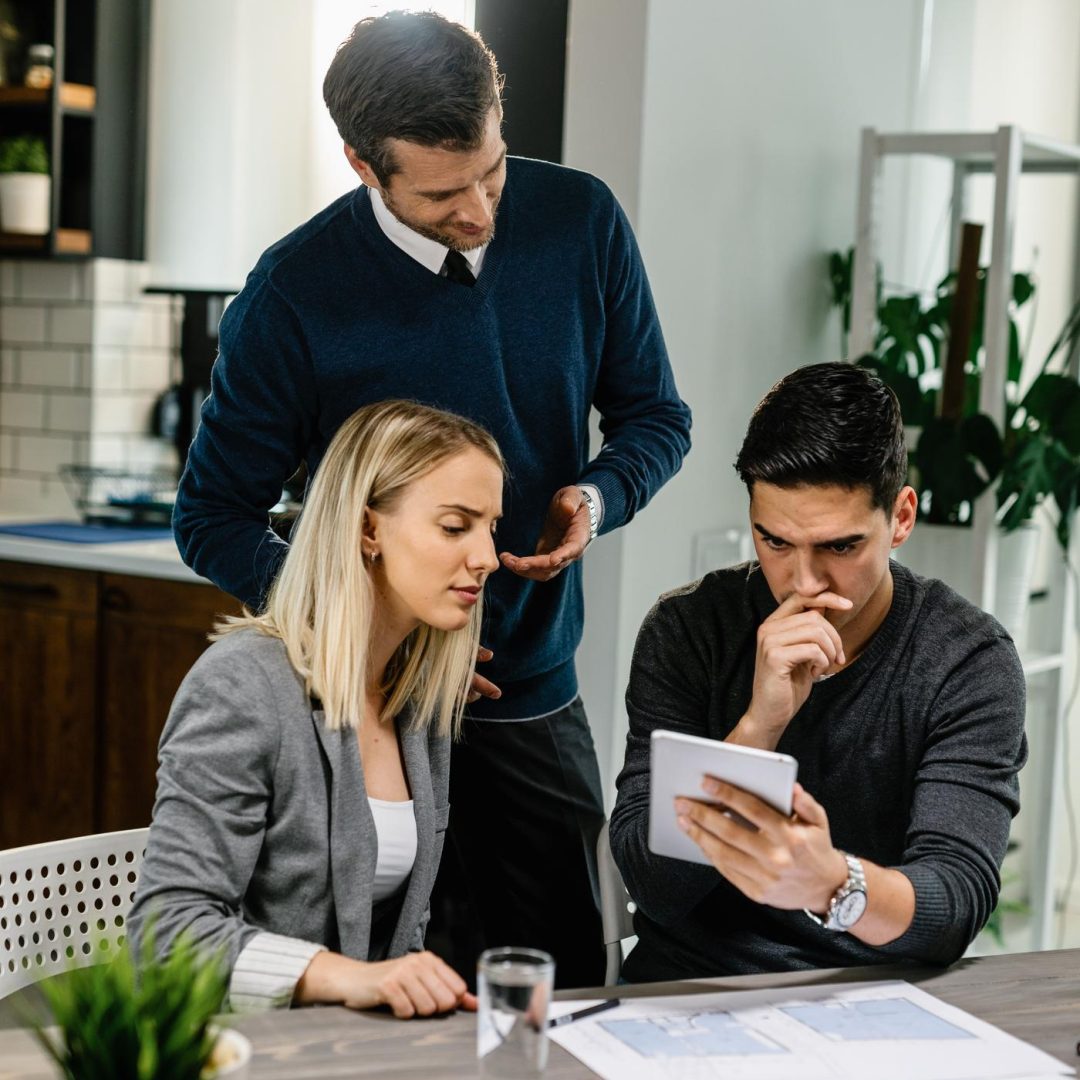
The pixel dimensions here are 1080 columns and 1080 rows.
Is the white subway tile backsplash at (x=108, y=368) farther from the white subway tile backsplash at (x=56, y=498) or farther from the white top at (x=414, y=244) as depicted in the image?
the white top at (x=414, y=244)

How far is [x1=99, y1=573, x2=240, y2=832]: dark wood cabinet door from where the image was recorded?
3.39 metres

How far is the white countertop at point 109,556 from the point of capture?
3.39m

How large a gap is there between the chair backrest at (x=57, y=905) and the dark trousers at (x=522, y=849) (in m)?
0.46

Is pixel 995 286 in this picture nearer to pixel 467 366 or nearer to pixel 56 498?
pixel 467 366

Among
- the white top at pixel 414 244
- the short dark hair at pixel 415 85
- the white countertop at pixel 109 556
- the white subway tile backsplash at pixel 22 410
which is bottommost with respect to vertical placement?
the white countertop at pixel 109 556

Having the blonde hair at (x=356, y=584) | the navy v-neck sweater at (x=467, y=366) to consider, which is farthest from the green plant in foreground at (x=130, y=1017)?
the navy v-neck sweater at (x=467, y=366)

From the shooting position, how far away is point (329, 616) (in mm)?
1650

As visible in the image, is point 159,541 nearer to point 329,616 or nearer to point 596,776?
point 596,776

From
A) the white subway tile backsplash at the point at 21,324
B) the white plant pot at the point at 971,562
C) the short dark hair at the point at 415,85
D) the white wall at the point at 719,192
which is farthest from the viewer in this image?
the white subway tile backsplash at the point at 21,324

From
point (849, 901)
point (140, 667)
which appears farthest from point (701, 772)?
point (140, 667)

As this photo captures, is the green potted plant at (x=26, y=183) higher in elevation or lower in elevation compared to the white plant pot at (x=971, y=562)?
higher

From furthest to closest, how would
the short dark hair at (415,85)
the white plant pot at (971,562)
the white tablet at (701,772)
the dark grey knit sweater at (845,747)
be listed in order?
the white plant pot at (971,562), the short dark hair at (415,85), the dark grey knit sweater at (845,747), the white tablet at (701,772)

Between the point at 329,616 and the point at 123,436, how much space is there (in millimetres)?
2588

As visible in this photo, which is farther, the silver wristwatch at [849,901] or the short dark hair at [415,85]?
the short dark hair at [415,85]
